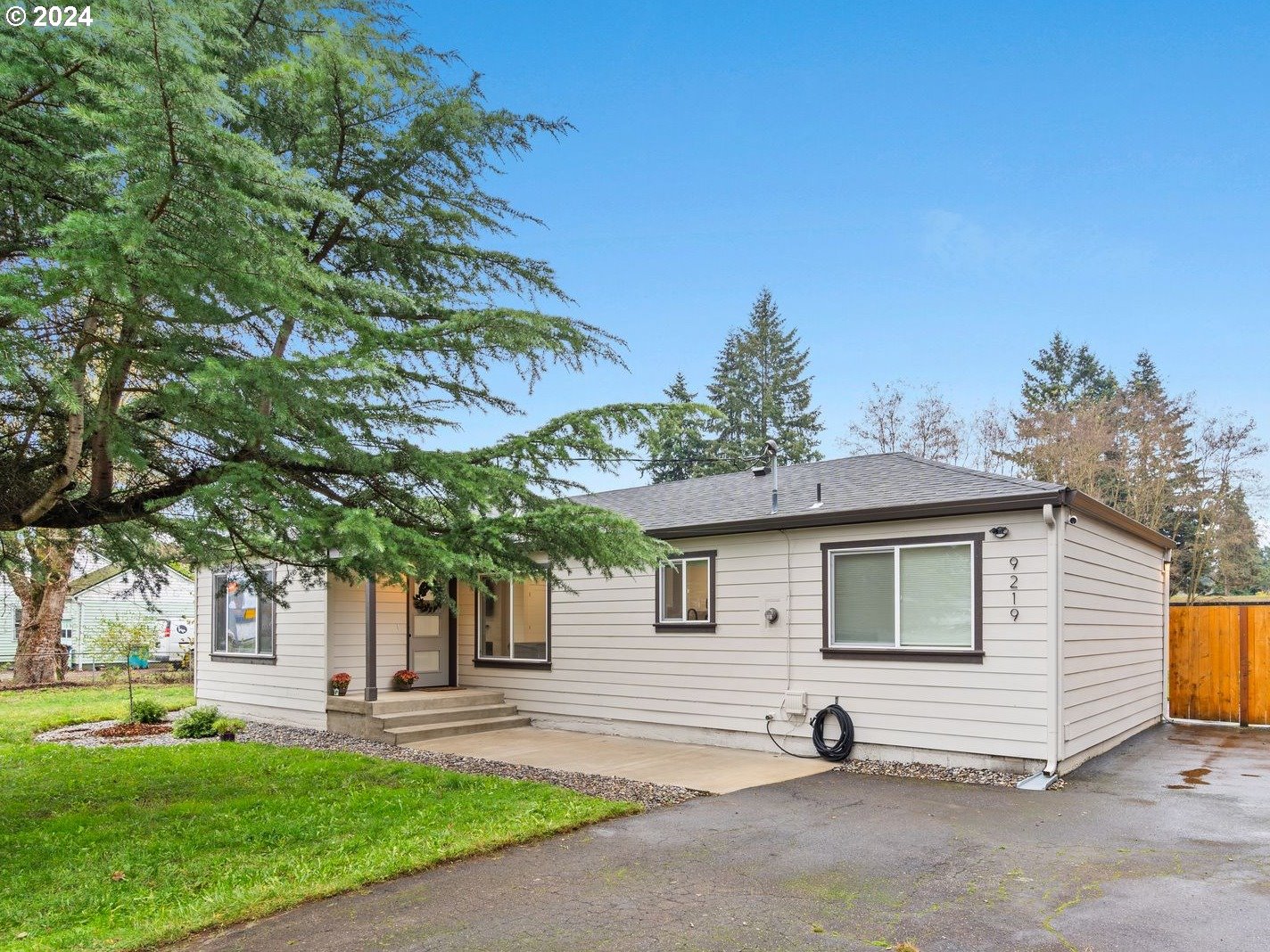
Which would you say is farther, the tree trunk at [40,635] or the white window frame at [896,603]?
the tree trunk at [40,635]

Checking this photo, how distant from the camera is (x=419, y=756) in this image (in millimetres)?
9289

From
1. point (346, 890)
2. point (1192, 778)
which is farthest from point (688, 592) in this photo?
point (346, 890)

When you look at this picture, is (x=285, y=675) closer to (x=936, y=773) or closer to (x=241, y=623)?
(x=241, y=623)

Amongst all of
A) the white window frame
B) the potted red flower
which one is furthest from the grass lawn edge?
the potted red flower

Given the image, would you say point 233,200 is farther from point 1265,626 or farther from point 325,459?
point 1265,626

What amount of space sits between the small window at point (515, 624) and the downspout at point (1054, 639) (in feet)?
21.0

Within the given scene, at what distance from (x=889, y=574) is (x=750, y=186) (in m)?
11.7

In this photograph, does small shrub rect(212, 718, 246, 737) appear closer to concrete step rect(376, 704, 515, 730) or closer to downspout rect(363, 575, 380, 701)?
downspout rect(363, 575, 380, 701)

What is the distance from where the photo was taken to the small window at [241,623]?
1303cm

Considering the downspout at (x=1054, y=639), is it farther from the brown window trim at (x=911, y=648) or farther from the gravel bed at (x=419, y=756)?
the gravel bed at (x=419, y=756)

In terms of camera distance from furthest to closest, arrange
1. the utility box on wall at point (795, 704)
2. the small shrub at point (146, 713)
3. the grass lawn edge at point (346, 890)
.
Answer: the small shrub at point (146, 713), the utility box on wall at point (795, 704), the grass lawn edge at point (346, 890)

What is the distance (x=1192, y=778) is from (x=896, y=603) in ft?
10.1

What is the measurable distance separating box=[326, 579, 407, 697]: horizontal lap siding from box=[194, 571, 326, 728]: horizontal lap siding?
156 millimetres

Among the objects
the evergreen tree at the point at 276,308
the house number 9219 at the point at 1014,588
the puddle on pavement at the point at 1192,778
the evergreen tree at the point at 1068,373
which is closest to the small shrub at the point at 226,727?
the evergreen tree at the point at 276,308
